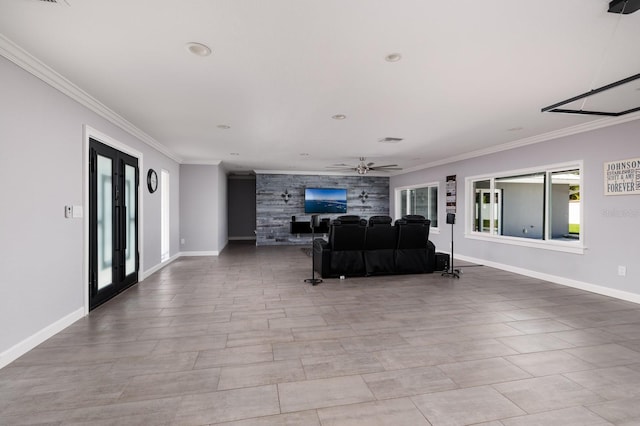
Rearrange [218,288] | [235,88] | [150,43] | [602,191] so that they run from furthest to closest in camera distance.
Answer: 1. [218,288]
2. [602,191]
3. [235,88]
4. [150,43]

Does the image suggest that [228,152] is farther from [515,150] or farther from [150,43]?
[515,150]

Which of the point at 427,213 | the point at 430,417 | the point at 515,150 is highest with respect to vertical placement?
the point at 515,150

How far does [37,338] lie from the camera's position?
115 inches

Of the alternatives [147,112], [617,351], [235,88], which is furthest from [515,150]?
[147,112]

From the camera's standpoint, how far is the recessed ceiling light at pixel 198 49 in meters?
2.57

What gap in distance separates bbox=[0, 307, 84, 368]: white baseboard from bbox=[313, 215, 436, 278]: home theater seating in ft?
12.1

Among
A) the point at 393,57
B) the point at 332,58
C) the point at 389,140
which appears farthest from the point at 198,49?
the point at 389,140

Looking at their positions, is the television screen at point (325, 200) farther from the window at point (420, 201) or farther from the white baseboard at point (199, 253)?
the white baseboard at point (199, 253)

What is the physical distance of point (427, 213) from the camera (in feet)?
31.8

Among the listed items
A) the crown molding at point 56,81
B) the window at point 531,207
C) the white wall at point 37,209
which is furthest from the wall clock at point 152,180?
the window at point 531,207

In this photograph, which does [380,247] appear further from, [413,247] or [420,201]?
[420,201]

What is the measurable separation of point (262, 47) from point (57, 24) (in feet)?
4.91

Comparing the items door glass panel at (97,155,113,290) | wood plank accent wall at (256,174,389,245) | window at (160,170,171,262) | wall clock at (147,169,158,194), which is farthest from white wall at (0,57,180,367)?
wood plank accent wall at (256,174,389,245)

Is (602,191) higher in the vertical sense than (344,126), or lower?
lower
